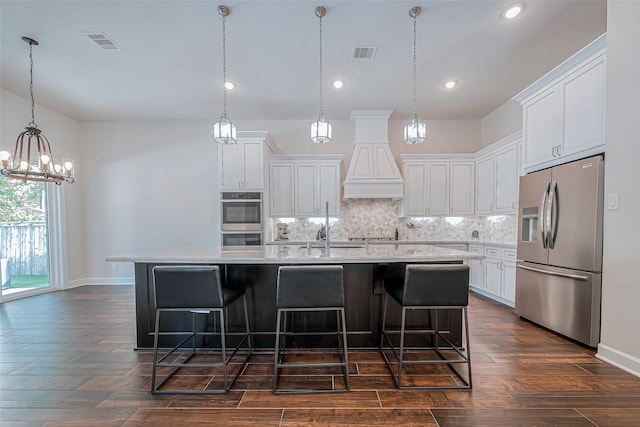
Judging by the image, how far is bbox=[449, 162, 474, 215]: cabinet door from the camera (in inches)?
201

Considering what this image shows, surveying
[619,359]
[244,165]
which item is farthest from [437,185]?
[244,165]

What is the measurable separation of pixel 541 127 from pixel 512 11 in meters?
1.29

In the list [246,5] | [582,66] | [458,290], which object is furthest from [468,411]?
[246,5]

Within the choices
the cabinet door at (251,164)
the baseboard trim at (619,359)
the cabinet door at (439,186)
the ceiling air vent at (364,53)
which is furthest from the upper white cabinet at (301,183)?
the baseboard trim at (619,359)

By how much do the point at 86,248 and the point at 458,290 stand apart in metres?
6.54

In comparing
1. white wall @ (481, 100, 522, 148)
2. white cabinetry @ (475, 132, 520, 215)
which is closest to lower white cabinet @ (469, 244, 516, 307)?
white cabinetry @ (475, 132, 520, 215)

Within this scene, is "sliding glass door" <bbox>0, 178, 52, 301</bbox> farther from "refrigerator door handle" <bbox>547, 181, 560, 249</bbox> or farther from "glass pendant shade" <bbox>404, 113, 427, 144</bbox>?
"refrigerator door handle" <bbox>547, 181, 560, 249</bbox>

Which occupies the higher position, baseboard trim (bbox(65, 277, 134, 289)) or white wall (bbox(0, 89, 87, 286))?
white wall (bbox(0, 89, 87, 286))

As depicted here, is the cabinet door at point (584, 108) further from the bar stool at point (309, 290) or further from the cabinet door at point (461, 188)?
the bar stool at point (309, 290)

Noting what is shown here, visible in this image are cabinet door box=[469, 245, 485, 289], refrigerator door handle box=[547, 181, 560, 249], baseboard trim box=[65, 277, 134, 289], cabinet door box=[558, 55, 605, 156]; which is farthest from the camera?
baseboard trim box=[65, 277, 134, 289]

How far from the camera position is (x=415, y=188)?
5141 mm

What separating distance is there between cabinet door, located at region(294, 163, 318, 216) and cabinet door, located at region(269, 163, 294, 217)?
11cm

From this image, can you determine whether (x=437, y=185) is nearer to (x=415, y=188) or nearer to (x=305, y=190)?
(x=415, y=188)

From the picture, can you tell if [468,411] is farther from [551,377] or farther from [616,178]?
[616,178]
